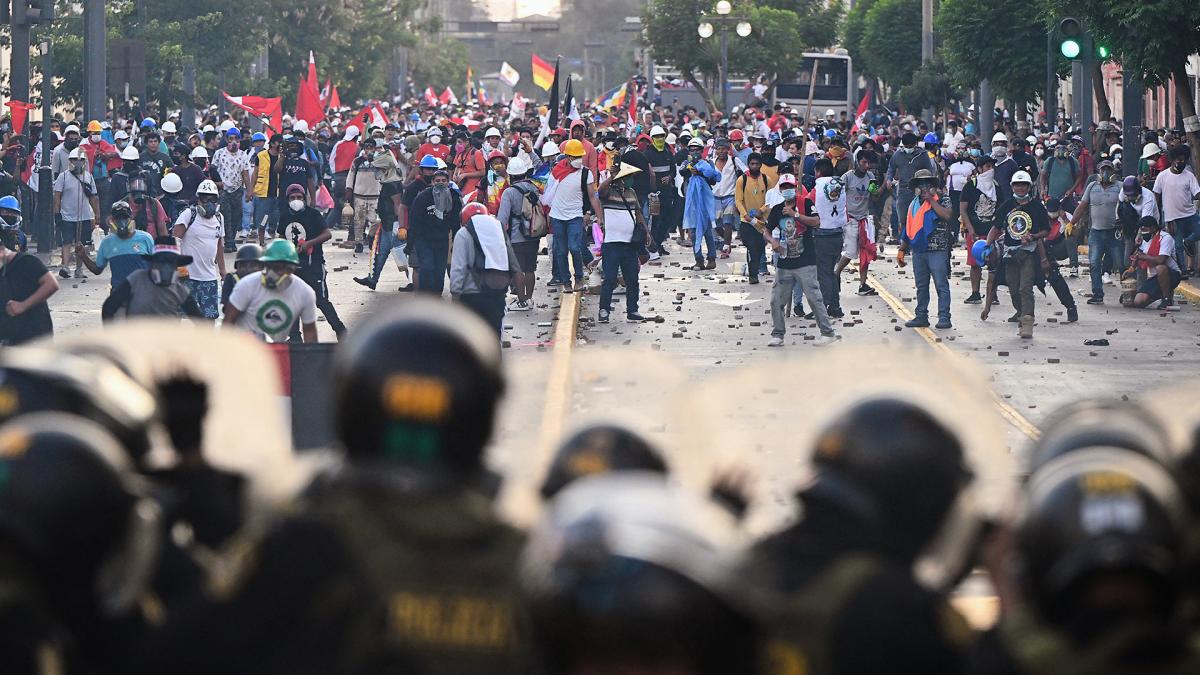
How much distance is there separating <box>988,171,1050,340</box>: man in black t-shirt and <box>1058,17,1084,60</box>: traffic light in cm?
610

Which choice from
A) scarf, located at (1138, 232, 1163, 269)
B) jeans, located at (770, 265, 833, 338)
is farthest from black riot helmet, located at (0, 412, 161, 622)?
scarf, located at (1138, 232, 1163, 269)

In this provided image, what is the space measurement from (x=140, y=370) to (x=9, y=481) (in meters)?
1.33

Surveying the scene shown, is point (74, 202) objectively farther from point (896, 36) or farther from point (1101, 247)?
point (896, 36)

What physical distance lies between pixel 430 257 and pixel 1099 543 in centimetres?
1668

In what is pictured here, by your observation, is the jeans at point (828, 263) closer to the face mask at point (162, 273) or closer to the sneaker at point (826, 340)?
the sneaker at point (826, 340)

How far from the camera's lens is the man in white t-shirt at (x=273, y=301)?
42.4ft

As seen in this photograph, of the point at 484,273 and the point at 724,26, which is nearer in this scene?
the point at 484,273

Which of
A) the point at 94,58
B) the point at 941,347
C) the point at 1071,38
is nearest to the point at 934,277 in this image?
the point at 941,347

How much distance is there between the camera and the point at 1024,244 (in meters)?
19.2

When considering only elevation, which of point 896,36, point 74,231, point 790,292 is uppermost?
point 896,36

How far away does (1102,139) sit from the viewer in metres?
32.4

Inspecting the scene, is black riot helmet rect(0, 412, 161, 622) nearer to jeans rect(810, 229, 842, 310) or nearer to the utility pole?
jeans rect(810, 229, 842, 310)

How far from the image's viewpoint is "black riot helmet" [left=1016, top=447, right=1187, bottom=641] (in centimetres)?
287

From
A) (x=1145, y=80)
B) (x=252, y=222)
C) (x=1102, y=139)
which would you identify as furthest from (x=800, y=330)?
(x=1102, y=139)
